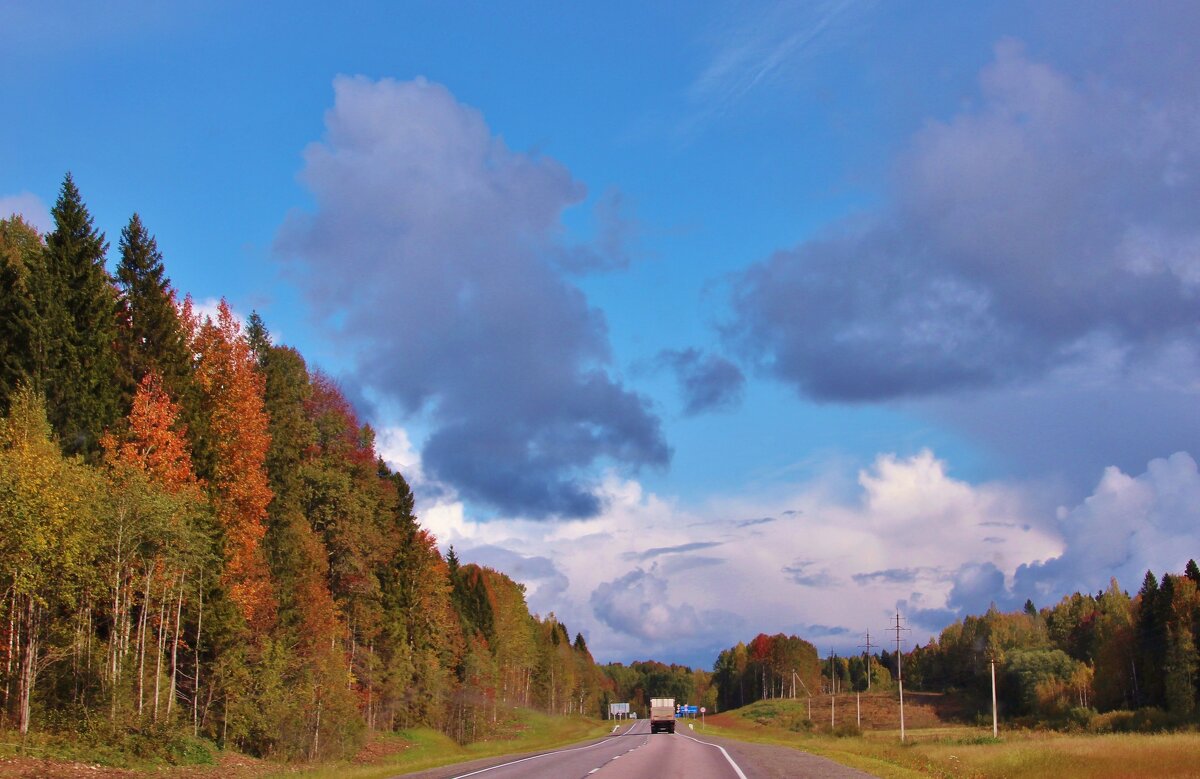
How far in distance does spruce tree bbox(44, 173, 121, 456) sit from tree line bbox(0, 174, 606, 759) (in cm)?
8

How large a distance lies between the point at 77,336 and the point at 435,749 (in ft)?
141

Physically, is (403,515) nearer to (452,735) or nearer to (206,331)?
(452,735)

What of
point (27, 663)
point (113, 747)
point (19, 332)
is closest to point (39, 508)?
point (27, 663)

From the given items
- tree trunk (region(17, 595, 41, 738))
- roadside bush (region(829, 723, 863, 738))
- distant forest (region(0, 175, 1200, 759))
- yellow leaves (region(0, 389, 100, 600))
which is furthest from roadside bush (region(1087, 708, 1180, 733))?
yellow leaves (region(0, 389, 100, 600))

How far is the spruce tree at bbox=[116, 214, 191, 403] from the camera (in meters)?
45.2

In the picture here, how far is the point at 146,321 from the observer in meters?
46.3

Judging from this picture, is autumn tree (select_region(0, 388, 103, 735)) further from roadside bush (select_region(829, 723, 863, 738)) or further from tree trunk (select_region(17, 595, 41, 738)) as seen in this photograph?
roadside bush (select_region(829, 723, 863, 738))

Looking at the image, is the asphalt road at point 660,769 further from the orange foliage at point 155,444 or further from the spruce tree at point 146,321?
the spruce tree at point 146,321

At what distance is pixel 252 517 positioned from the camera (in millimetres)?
47719

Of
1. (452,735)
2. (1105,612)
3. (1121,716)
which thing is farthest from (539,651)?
(1105,612)

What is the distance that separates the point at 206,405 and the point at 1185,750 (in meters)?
56.3

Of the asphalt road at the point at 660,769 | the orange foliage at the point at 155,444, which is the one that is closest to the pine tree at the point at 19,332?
the orange foliage at the point at 155,444

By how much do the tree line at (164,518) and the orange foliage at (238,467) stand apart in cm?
11

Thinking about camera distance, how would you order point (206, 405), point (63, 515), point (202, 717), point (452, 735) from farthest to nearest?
point (452, 735), point (206, 405), point (202, 717), point (63, 515)
